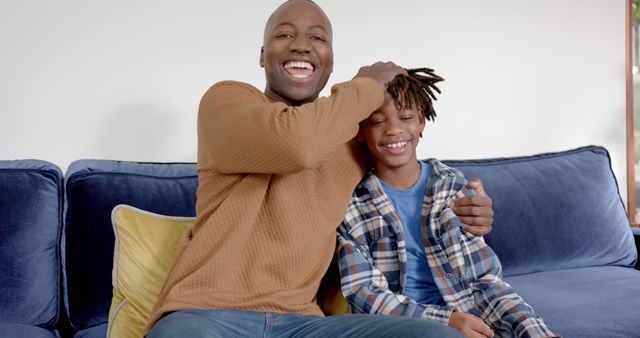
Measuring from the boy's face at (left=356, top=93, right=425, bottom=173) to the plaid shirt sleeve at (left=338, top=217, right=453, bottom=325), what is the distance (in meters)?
0.20

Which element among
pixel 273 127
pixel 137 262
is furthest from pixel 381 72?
pixel 137 262

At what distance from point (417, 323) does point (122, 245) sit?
83cm

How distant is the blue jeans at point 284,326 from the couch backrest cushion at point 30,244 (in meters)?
0.67

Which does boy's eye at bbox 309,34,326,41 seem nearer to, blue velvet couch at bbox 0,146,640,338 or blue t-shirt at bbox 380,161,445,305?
blue t-shirt at bbox 380,161,445,305

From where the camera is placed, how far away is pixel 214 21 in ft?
8.13

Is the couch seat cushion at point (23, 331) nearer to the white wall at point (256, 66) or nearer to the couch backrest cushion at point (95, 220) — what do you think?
the couch backrest cushion at point (95, 220)

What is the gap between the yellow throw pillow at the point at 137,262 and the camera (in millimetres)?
1746

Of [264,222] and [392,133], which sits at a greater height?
[392,133]

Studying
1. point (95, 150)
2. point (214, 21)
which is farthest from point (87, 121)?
point (214, 21)

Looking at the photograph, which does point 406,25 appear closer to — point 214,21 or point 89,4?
point 214,21

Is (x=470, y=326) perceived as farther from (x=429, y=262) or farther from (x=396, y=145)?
(x=396, y=145)

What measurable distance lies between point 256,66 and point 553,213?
3.76ft

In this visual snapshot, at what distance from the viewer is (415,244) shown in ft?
5.82

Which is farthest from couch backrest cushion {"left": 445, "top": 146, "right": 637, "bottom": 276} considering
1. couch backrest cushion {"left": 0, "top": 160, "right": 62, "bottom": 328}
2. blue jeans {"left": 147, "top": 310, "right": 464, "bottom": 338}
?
couch backrest cushion {"left": 0, "top": 160, "right": 62, "bottom": 328}
